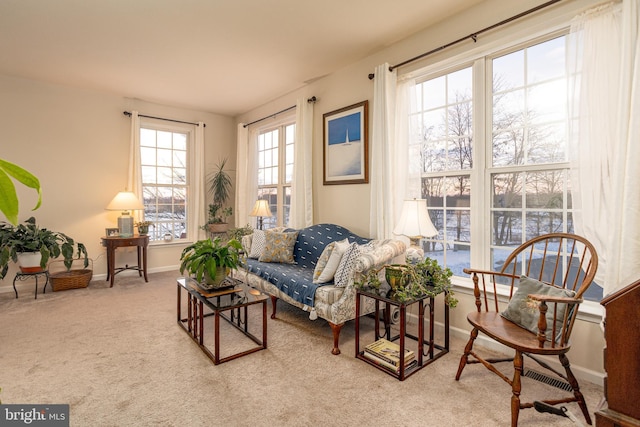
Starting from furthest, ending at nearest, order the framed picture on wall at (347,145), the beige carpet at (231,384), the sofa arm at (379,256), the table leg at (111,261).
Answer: the table leg at (111,261)
the framed picture on wall at (347,145)
the sofa arm at (379,256)
the beige carpet at (231,384)

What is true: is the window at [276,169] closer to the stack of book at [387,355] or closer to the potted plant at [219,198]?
the potted plant at [219,198]

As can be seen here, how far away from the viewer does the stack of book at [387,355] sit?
7.43 ft

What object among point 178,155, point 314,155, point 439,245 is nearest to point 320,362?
point 439,245

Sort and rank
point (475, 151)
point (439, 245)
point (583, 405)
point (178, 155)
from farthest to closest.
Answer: point (178, 155) → point (439, 245) → point (475, 151) → point (583, 405)

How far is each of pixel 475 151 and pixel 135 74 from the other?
398 centimetres

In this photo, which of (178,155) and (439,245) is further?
(178,155)

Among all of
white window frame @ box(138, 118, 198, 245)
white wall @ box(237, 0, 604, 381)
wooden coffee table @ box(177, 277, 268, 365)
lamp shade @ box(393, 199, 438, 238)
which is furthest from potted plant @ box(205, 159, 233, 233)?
lamp shade @ box(393, 199, 438, 238)

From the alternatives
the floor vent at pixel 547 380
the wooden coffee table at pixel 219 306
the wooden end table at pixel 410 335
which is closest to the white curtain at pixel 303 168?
the wooden coffee table at pixel 219 306

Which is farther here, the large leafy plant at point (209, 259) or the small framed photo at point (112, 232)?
the small framed photo at point (112, 232)

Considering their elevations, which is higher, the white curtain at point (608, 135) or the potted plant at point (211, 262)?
the white curtain at point (608, 135)

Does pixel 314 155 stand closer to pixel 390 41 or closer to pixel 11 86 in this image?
pixel 390 41

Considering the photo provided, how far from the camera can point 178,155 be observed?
561 cm

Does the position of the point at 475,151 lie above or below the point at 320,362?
above

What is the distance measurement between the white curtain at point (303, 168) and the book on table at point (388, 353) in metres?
2.06
